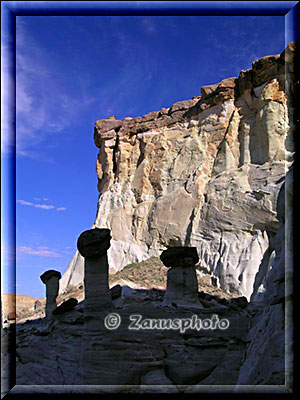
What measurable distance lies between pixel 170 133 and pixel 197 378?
24609 mm

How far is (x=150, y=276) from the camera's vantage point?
21.4m

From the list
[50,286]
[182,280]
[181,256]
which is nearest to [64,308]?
[50,286]

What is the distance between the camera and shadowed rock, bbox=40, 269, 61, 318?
45.3 ft

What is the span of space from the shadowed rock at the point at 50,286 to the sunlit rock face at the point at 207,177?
9.69 meters

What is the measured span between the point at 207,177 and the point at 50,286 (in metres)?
15.3

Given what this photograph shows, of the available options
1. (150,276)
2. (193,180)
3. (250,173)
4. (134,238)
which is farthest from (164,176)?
(150,276)

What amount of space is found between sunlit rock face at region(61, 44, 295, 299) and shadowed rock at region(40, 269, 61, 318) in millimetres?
9687

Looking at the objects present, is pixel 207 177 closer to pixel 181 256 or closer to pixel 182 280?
pixel 181 256

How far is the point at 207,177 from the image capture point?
2658cm

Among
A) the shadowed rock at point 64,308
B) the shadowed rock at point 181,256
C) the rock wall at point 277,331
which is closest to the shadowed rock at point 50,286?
the shadowed rock at point 64,308

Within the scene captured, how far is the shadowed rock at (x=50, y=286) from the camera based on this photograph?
1380cm

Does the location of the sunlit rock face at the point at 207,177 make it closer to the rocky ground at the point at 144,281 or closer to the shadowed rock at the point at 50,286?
the rocky ground at the point at 144,281
